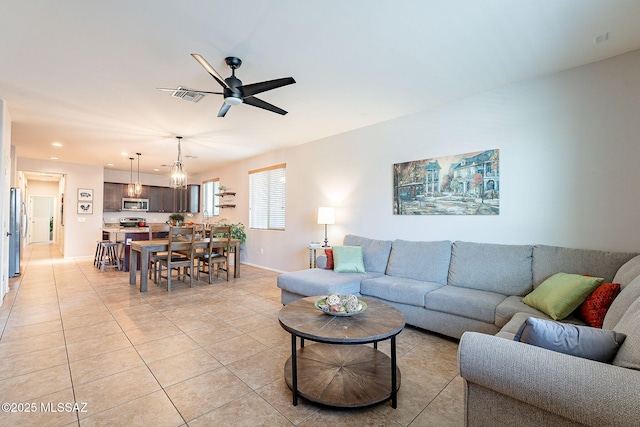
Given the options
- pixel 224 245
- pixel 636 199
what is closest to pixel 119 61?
pixel 224 245

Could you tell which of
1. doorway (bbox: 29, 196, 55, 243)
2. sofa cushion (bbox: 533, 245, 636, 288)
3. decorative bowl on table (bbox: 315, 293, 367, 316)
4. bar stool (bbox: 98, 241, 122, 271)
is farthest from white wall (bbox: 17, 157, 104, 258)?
sofa cushion (bbox: 533, 245, 636, 288)

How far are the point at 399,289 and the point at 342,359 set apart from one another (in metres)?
1.12

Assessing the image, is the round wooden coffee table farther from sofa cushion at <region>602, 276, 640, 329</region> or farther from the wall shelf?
the wall shelf

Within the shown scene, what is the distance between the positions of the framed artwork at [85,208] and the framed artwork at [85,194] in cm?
11

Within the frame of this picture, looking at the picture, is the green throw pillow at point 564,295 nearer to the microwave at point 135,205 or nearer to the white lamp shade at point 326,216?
the white lamp shade at point 326,216

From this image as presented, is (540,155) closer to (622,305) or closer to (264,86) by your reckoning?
(622,305)

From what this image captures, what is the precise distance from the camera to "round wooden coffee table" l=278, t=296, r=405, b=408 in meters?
1.79

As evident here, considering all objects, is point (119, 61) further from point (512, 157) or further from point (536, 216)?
point (536, 216)

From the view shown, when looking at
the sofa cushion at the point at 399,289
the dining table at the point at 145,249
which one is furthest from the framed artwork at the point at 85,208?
the sofa cushion at the point at 399,289

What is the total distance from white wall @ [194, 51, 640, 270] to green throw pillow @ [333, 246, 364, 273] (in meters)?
0.58

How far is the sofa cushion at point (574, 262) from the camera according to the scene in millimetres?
2414

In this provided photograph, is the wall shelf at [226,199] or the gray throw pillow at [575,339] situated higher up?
the wall shelf at [226,199]

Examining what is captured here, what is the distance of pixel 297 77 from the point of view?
2.98 metres

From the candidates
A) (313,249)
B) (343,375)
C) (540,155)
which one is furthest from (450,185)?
(343,375)
